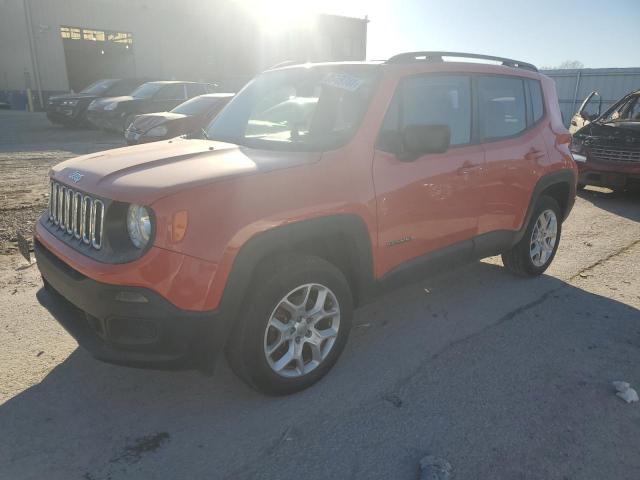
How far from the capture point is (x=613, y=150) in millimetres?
8016

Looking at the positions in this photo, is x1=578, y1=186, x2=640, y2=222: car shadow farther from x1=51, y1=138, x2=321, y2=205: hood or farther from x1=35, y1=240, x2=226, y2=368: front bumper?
x1=35, y1=240, x2=226, y2=368: front bumper

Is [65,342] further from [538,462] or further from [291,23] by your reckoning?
[291,23]

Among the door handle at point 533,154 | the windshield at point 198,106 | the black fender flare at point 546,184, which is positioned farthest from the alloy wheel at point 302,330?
the windshield at point 198,106

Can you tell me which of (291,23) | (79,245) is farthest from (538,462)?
(291,23)

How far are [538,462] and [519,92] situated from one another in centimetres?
305

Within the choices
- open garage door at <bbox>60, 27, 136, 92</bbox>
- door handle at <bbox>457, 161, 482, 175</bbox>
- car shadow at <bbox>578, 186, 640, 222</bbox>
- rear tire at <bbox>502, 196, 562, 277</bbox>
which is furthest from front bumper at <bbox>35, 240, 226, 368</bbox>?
open garage door at <bbox>60, 27, 136, 92</bbox>

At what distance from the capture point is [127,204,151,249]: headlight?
2301mm

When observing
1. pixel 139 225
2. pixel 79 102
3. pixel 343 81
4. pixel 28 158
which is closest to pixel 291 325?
pixel 139 225

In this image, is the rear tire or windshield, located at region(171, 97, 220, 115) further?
windshield, located at region(171, 97, 220, 115)

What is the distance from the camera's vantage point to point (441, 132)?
9.47 ft

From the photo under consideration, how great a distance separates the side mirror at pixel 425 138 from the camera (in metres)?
2.87

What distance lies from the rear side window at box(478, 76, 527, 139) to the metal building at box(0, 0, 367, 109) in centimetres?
2017

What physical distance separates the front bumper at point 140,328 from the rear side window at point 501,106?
2.60 m

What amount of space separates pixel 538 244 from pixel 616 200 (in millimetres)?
4679
